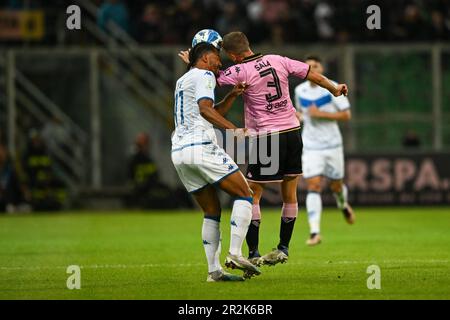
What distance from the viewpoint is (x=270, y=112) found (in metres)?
11.9

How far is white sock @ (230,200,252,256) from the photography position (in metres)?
10.7

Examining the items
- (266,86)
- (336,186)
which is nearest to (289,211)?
(266,86)

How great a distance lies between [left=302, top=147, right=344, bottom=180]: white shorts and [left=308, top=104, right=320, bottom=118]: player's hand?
68 cm

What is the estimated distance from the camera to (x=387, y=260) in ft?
41.9

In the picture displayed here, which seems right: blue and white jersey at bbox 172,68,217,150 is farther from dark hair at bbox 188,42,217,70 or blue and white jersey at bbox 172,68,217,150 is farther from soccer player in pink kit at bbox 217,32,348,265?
soccer player in pink kit at bbox 217,32,348,265

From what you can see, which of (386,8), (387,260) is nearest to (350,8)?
(386,8)

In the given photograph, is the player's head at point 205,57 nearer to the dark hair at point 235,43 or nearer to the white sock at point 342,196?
the dark hair at point 235,43

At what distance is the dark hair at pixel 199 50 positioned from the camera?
10672 mm

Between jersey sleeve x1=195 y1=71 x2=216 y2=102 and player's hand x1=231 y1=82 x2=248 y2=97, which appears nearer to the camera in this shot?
jersey sleeve x1=195 y1=71 x2=216 y2=102

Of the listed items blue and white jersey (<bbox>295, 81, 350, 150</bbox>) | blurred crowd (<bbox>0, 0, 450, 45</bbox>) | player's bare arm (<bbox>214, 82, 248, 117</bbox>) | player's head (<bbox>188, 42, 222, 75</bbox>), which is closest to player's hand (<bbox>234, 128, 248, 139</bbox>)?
player's bare arm (<bbox>214, 82, 248, 117</bbox>)

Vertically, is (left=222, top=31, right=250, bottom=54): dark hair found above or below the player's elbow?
above

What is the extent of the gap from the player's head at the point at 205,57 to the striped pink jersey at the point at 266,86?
2.32 ft
